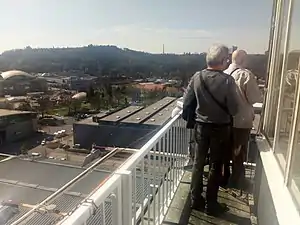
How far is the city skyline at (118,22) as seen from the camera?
15.7 feet

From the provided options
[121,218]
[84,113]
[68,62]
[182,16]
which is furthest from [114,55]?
[121,218]

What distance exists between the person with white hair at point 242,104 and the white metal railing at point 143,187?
47 centimetres

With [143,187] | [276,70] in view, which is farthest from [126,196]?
[276,70]

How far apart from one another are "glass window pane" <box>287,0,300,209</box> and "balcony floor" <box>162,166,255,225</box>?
0.84 metres

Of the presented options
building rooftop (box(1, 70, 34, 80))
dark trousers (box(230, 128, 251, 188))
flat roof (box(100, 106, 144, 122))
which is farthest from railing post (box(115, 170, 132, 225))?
flat roof (box(100, 106, 144, 122))

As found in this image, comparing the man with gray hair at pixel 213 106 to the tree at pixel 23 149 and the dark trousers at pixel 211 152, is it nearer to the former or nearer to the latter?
the dark trousers at pixel 211 152

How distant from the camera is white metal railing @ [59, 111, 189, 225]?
0.79 meters

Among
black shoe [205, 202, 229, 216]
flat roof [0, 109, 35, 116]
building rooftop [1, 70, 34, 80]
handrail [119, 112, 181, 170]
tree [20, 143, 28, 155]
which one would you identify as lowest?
tree [20, 143, 28, 155]

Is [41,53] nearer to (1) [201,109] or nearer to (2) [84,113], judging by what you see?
(2) [84,113]

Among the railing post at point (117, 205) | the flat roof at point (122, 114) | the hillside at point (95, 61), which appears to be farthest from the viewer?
the flat roof at point (122, 114)

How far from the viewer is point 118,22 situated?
30.3 ft

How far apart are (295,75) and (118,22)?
8554 mm

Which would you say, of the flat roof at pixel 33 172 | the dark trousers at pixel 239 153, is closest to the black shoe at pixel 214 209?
the dark trousers at pixel 239 153

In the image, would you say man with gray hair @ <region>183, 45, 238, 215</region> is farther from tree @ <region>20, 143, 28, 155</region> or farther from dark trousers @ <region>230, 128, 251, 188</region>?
tree @ <region>20, 143, 28, 155</region>
